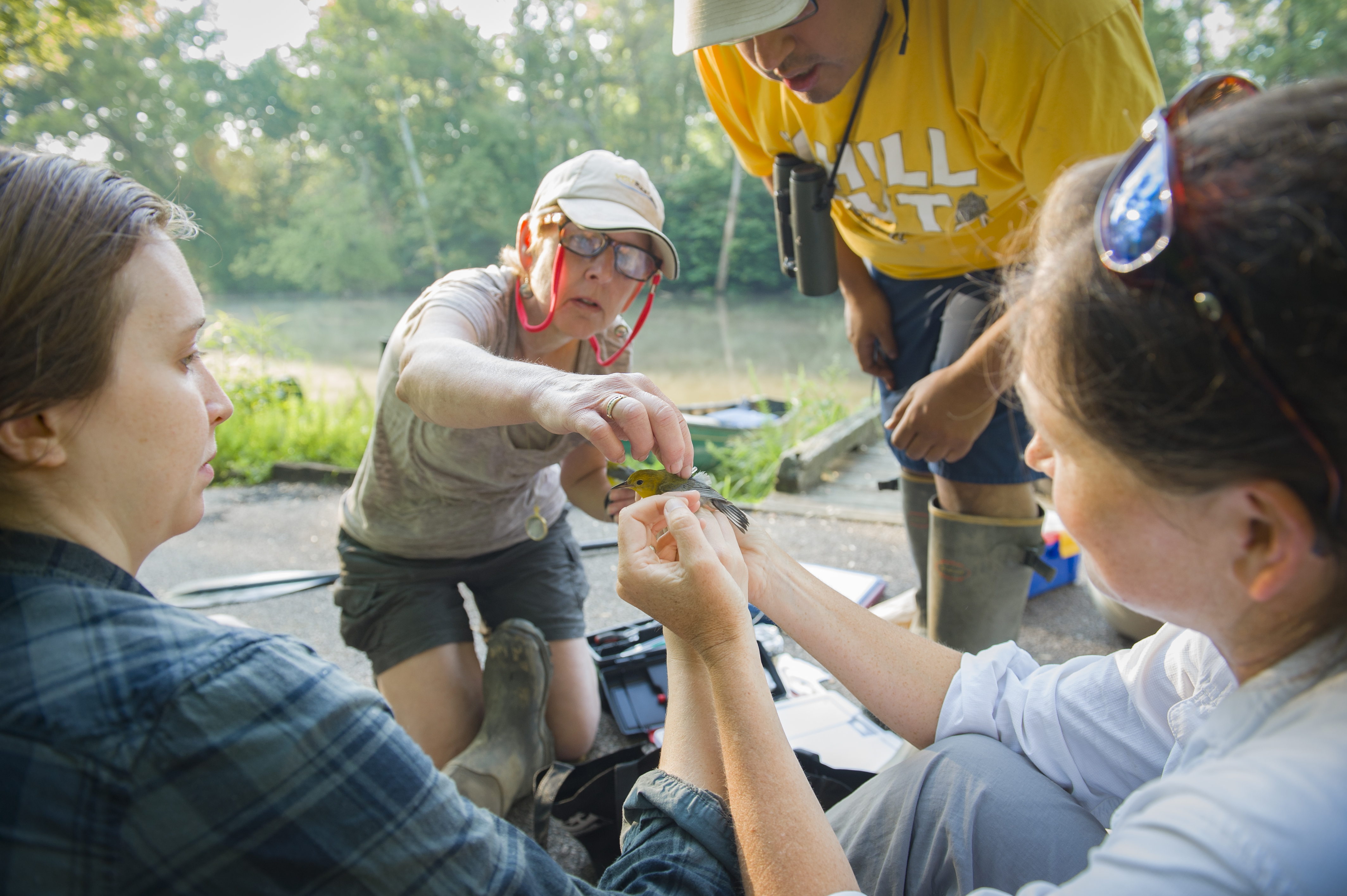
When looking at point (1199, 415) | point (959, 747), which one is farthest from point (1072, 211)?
point (959, 747)

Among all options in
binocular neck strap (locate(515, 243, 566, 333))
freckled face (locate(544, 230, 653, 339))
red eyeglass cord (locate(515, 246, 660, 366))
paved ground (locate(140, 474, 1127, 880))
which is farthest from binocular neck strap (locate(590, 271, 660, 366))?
A: paved ground (locate(140, 474, 1127, 880))

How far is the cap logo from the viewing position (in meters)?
2.72

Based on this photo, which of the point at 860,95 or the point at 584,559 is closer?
the point at 860,95

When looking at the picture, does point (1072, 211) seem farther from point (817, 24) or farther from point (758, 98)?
point (758, 98)

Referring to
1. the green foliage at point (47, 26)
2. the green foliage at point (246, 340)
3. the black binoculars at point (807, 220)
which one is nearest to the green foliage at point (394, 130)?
the green foliage at point (47, 26)

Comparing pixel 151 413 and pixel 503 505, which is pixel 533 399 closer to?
pixel 151 413

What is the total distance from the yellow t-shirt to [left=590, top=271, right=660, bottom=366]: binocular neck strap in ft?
2.79

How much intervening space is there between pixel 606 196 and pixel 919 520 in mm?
2078

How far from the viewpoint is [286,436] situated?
26.6 feet

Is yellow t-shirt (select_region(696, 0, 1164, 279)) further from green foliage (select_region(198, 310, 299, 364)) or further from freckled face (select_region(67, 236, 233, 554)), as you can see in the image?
green foliage (select_region(198, 310, 299, 364))

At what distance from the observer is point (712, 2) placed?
2352mm

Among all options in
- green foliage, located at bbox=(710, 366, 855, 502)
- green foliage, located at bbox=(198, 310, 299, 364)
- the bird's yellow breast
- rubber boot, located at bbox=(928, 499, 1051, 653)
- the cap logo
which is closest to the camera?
the bird's yellow breast

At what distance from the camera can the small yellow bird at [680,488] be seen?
2.16 meters

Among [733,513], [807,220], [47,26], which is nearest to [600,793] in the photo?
[733,513]
